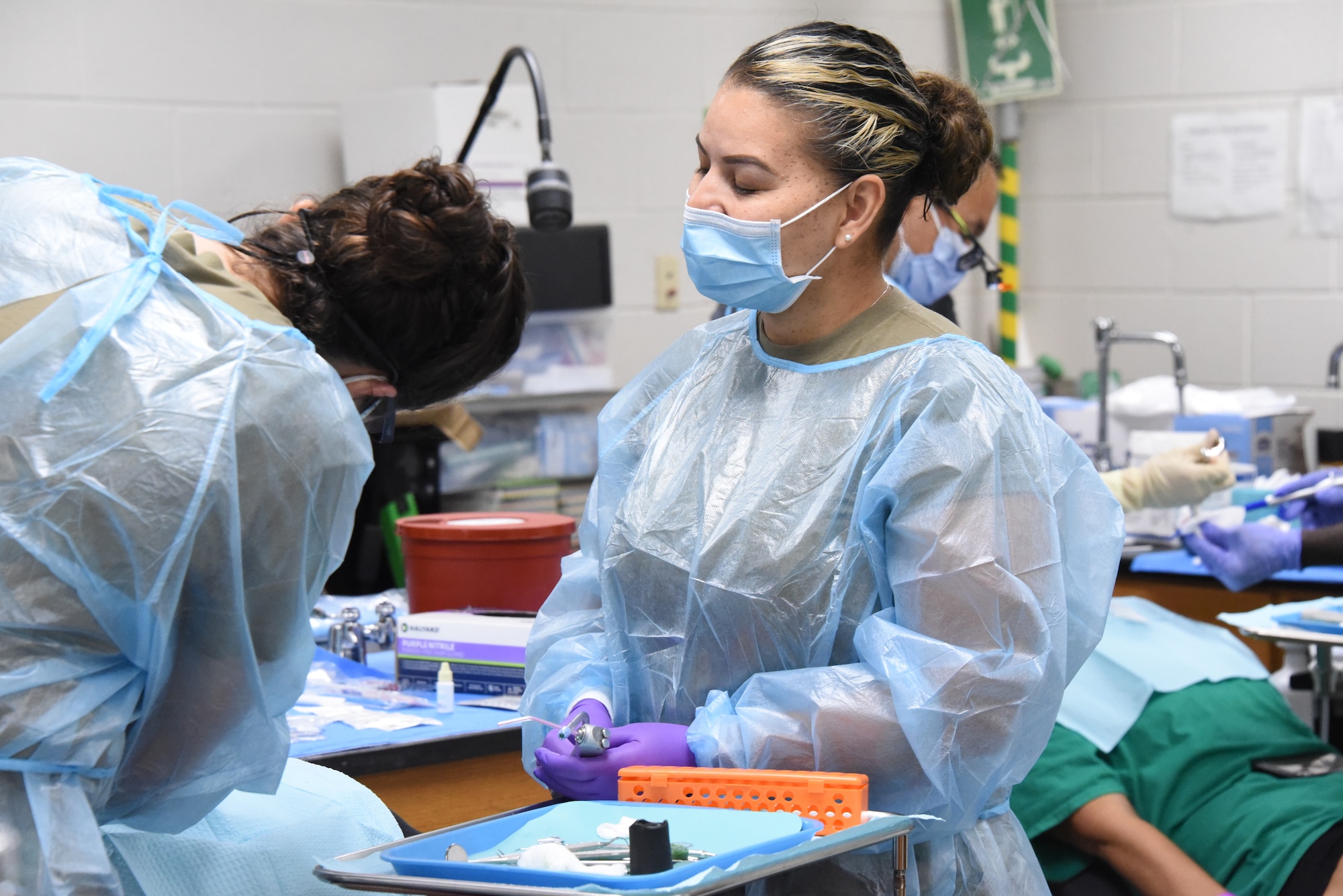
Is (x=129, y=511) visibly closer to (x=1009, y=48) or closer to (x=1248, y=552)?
(x=1248, y=552)

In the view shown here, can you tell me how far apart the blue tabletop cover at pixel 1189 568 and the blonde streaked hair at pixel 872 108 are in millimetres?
1462

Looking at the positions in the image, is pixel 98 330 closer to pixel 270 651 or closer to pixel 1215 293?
pixel 270 651

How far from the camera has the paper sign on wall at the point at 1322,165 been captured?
3.62 meters

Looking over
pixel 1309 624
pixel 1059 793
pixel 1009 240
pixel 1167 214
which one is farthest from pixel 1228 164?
pixel 1059 793

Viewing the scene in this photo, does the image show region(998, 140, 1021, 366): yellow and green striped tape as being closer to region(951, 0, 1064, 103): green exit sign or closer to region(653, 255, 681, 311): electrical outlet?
region(951, 0, 1064, 103): green exit sign

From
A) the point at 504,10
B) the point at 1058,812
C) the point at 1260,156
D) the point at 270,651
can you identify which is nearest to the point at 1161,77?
the point at 1260,156

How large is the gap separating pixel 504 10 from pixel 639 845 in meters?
2.91

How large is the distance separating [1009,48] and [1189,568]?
80.6 inches

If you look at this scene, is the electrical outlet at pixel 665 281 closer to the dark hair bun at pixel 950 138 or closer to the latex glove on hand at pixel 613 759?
the dark hair bun at pixel 950 138

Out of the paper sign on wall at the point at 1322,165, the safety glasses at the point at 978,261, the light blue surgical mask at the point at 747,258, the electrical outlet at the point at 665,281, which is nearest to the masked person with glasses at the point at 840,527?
the light blue surgical mask at the point at 747,258

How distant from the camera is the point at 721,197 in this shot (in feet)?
4.33

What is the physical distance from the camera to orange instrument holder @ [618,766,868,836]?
3.34 feet

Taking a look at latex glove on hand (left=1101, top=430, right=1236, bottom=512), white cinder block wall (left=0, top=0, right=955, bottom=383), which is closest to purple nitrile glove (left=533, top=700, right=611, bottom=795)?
latex glove on hand (left=1101, top=430, right=1236, bottom=512)

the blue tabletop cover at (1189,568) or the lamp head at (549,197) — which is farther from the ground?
the lamp head at (549,197)
